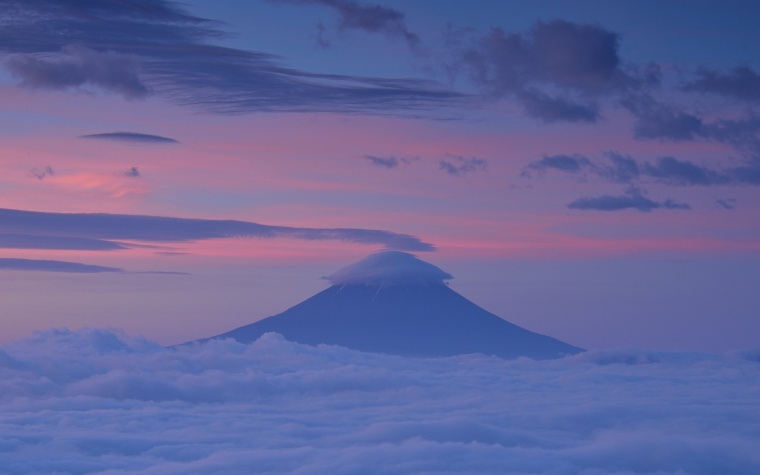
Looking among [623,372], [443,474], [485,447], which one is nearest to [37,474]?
[443,474]

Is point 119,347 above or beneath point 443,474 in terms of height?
above

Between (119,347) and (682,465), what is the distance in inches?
3259

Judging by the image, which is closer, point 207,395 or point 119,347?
point 207,395

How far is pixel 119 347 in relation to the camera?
122062mm

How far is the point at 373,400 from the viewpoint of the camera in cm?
9400

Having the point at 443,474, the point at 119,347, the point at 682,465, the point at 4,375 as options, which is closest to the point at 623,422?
the point at 682,465

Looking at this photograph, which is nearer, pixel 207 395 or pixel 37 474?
pixel 37 474

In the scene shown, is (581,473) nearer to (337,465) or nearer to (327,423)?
(337,465)

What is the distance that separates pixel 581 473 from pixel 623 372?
7938 cm

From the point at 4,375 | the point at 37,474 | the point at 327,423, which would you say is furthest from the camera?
the point at 4,375

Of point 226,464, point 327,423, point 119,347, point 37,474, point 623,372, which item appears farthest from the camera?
point 623,372

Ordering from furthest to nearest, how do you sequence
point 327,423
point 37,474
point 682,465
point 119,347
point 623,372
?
1. point 623,372
2. point 119,347
3. point 327,423
4. point 682,465
5. point 37,474

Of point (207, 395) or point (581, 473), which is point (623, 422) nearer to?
point (581, 473)

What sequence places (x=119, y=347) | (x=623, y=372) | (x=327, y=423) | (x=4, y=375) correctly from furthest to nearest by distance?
(x=623, y=372) → (x=119, y=347) → (x=4, y=375) → (x=327, y=423)
